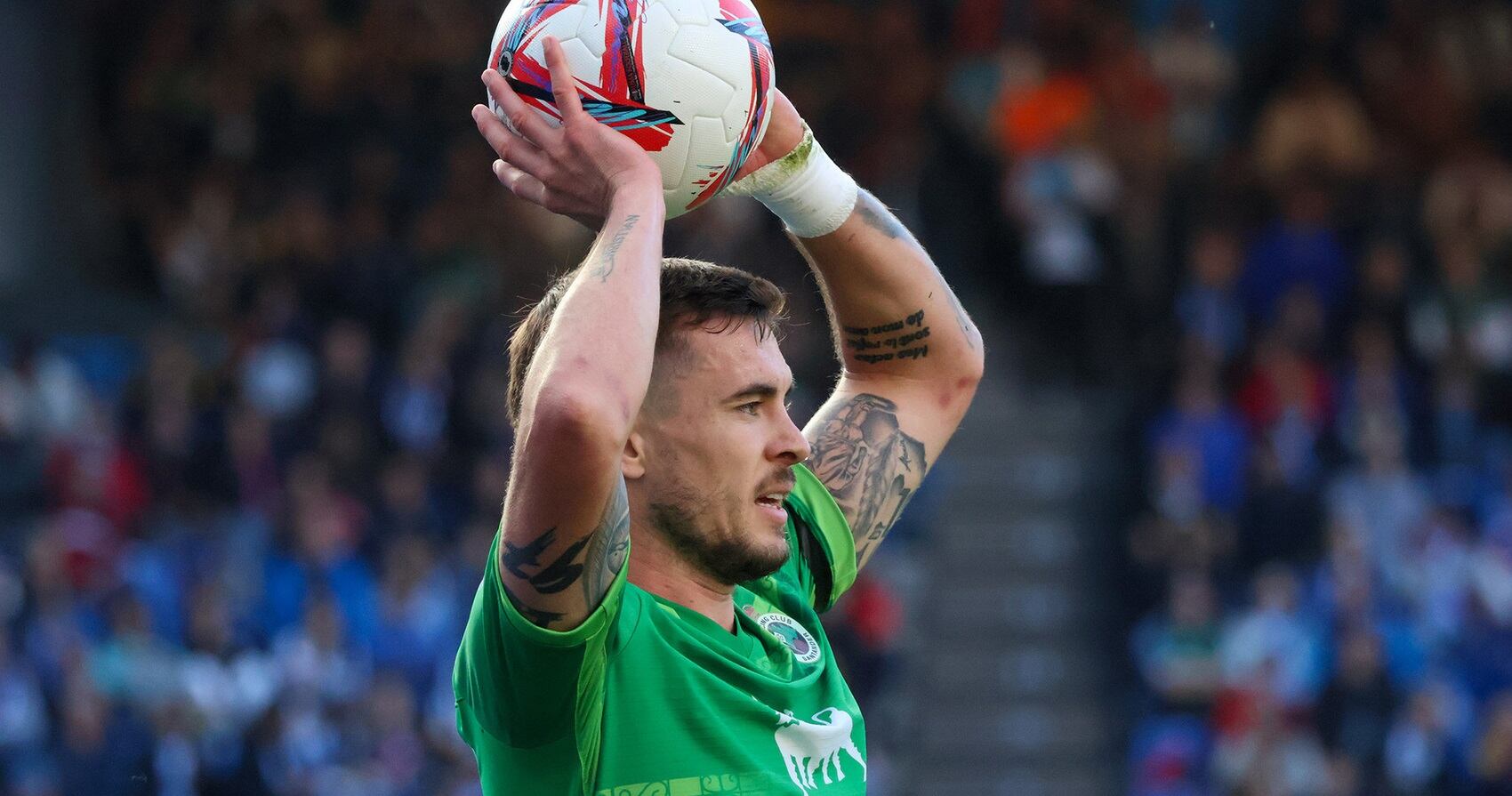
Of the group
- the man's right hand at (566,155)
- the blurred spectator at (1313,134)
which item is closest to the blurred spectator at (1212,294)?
the blurred spectator at (1313,134)

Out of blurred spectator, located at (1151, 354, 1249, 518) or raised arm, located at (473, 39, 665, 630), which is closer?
raised arm, located at (473, 39, 665, 630)

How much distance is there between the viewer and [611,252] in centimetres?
263

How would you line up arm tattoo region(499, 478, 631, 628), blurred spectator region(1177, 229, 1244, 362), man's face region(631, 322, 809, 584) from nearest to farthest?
arm tattoo region(499, 478, 631, 628)
man's face region(631, 322, 809, 584)
blurred spectator region(1177, 229, 1244, 362)

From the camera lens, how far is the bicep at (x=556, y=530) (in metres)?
2.51

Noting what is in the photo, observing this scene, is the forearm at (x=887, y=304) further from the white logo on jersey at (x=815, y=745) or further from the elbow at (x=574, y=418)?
the elbow at (x=574, y=418)

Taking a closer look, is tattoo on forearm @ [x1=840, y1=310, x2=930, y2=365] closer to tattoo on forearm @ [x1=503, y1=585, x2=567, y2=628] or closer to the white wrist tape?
Answer: the white wrist tape

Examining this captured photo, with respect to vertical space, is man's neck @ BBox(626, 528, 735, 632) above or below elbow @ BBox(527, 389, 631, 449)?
below

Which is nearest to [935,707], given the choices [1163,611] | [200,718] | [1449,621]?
[1163,611]

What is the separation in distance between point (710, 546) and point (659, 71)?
0.73 metres

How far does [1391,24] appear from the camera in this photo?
505 inches

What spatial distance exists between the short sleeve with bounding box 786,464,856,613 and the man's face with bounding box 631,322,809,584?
41 centimetres

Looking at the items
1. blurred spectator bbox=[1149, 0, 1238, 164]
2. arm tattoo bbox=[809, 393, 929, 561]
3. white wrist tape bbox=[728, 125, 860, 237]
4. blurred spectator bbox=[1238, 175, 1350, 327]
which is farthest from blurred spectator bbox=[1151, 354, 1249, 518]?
white wrist tape bbox=[728, 125, 860, 237]

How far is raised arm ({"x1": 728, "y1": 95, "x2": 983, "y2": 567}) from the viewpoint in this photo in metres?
3.49

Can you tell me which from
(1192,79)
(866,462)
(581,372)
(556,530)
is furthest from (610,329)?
(1192,79)
